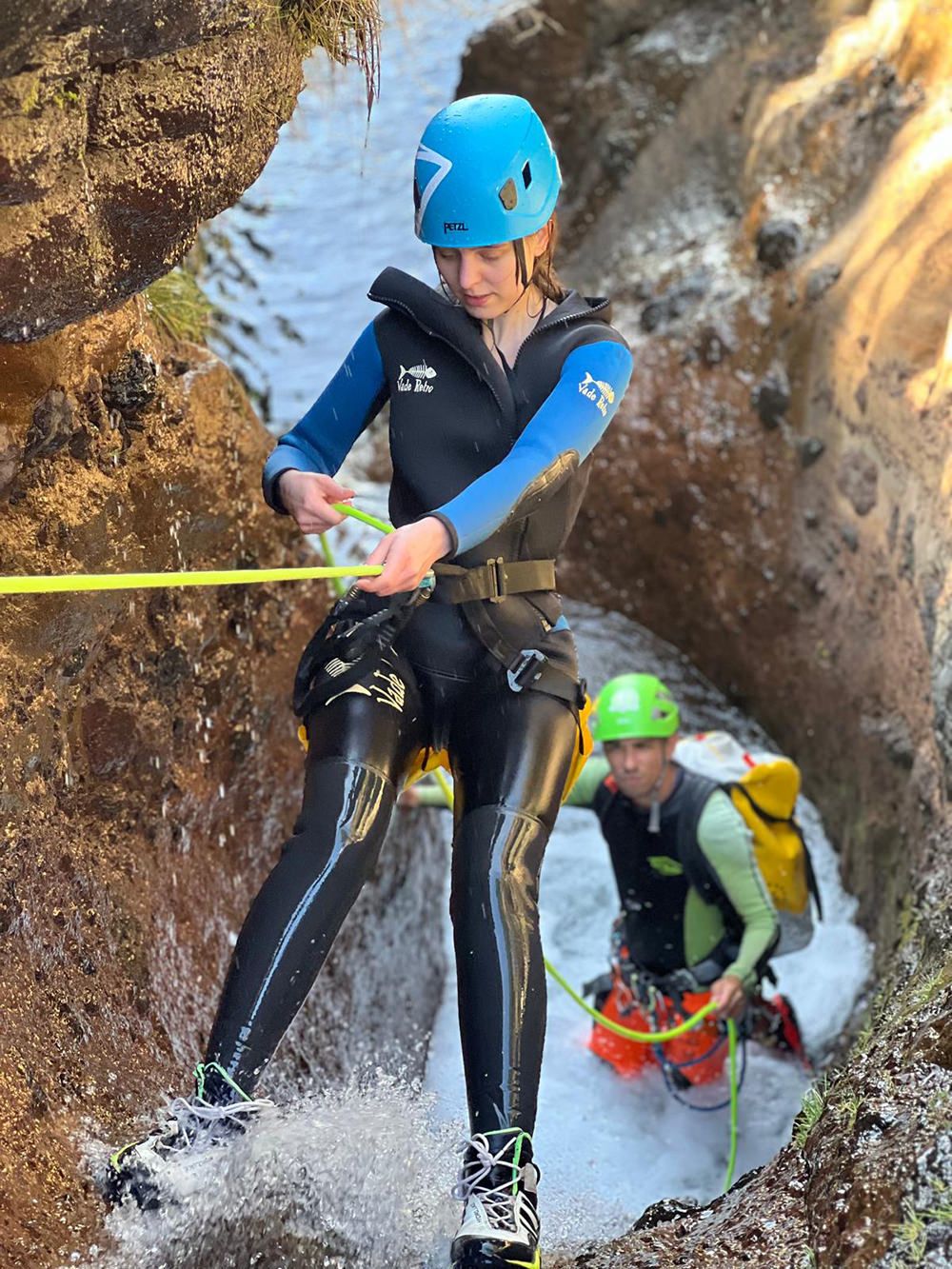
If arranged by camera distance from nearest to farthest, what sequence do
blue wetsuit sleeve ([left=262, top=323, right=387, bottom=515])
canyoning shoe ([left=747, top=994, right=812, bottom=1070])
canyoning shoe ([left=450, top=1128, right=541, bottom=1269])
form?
canyoning shoe ([left=450, top=1128, right=541, bottom=1269])
blue wetsuit sleeve ([left=262, top=323, right=387, bottom=515])
canyoning shoe ([left=747, top=994, right=812, bottom=1070])

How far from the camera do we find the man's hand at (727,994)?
4.91 m

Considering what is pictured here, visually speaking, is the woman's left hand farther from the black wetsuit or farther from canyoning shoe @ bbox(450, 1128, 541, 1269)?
canyoning shoe @ bbox(450, 1128, 541, 1269)

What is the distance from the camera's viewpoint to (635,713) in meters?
5.21

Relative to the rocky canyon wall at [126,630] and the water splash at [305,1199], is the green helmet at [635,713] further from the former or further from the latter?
the water splash at [305,1199]

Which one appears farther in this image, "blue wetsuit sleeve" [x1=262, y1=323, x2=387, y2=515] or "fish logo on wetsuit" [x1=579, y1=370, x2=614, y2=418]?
"blue wetsuit sleeve" [x1=262, y1=323, x2=387, y2=515]

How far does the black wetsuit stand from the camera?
2.89 meters

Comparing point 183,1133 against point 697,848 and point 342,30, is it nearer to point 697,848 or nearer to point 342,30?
point 342,30

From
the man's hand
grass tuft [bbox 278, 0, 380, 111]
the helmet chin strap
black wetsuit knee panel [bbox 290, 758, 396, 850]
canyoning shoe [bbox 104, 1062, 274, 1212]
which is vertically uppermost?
grass tuft [bbox 278, 0, 380, 111]

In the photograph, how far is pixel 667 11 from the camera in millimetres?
9375

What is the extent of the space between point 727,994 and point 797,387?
3394 millimetres

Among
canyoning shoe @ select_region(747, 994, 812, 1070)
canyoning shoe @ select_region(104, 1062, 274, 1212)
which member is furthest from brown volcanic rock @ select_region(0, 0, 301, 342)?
canyoning shoe @ select_region(747, 994, 812, 1070)

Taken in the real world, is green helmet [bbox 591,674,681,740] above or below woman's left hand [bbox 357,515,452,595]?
below

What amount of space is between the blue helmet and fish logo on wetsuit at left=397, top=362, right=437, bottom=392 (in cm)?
31

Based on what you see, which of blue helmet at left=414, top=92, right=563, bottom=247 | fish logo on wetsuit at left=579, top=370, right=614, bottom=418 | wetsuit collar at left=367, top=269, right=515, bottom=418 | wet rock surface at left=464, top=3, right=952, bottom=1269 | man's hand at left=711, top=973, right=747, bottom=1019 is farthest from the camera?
wet rock surface at left=464, top=3, right=952, bottom=1269
